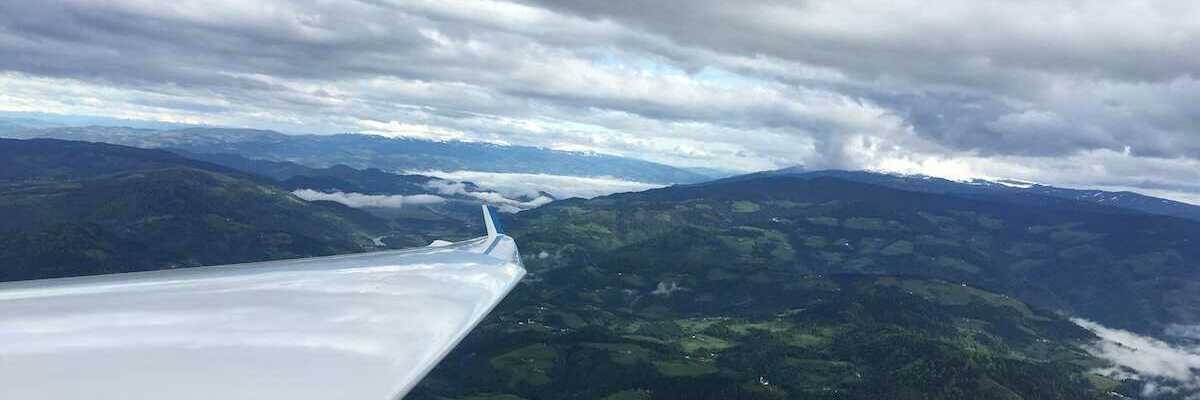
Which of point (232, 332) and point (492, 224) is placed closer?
point (232, 332)

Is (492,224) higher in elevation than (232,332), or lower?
higher

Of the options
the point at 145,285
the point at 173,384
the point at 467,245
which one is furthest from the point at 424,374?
the point at 467,245

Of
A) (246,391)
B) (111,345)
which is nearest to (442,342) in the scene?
(246,391)

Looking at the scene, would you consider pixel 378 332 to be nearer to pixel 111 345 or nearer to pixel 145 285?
pixel 111 345

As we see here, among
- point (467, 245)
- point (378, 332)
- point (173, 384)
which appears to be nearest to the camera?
point (173, 384)

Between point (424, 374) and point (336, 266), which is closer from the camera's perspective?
point (424, 374)

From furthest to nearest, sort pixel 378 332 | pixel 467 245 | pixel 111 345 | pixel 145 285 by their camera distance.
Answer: pixel 467 245 < pixel 145 285 < pixel 378 332 < pixel 111 345

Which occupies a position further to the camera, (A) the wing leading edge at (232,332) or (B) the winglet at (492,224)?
(B) the winglet at (492,224)

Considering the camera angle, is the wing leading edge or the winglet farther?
the winglet
